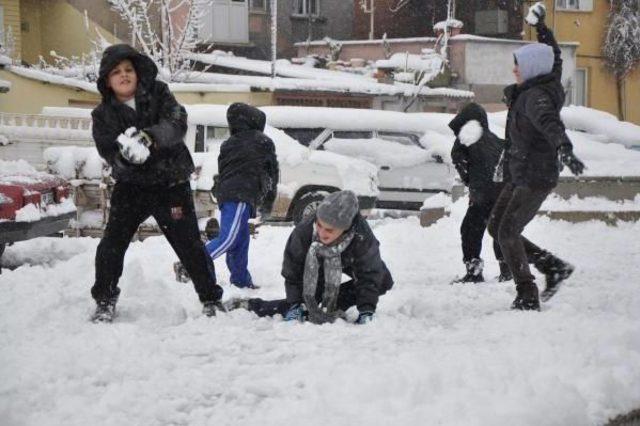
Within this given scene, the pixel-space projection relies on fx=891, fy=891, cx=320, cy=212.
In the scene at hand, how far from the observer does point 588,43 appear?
28.0 metres

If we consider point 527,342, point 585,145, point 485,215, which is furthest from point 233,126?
point 585,145

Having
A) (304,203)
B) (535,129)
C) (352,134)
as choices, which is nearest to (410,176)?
(352,134)

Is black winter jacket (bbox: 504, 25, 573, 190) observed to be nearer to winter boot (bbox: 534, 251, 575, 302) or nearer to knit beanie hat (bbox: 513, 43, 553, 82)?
knit beanie hat (bbox: 513, 43, 553, 82)

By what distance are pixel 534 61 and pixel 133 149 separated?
2.42 metres

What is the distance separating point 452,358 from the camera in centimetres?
397

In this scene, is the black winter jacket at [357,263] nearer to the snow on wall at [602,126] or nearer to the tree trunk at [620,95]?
the snow on wall at [602,126]

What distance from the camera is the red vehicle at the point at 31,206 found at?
25.9ft

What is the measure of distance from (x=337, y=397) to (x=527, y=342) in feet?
3.99

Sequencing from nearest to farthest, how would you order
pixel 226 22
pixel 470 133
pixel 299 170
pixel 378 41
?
1. pixel 470 133
2. pixel 299 170
3. pixel 378 41
4. pixel 226 22

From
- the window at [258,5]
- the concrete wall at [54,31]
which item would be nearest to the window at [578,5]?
the window at [258,5]

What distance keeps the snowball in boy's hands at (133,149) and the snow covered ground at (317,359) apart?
0.91 meters

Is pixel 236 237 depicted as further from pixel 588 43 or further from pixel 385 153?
pixel 588 43

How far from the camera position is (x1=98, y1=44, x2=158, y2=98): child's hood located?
15.8 ft

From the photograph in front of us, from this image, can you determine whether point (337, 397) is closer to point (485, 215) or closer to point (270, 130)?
point (485, 215)
